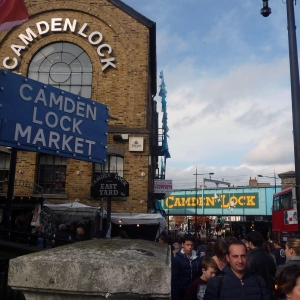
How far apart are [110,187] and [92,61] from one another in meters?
8.91

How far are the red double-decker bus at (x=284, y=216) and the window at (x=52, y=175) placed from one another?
1160 cm

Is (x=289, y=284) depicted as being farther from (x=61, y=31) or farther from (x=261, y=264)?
(x=61, y=31)

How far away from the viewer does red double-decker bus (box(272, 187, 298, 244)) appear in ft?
64.2

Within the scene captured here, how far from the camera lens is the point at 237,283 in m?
3.34

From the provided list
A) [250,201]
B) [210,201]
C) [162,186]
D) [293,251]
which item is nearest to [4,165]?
[162,186]

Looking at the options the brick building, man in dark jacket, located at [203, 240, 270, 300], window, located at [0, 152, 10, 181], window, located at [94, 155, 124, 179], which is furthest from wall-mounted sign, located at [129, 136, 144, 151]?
man in dark jacket, located at [203, 240, 270, 300]

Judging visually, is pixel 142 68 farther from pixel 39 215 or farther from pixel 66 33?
pixel 39 215

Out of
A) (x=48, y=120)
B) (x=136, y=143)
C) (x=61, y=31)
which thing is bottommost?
(x=48, y=120)

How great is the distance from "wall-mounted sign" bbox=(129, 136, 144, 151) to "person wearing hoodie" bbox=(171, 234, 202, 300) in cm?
1175

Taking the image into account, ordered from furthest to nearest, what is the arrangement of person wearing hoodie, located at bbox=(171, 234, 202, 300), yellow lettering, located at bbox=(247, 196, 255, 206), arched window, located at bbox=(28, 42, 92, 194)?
yellow lettering, located at bbox=(247, 196, 255, 206), arched window, located at bbox=(28, 42, 92, 194), person wearing hoodie, located at bbox=(171, 234, 202, 300)

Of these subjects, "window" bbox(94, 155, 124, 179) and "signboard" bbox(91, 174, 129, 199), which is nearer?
"signboard" bbox(91, 174, 129, 199)

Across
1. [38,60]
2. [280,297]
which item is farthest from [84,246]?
[38,60]

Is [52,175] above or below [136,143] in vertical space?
below

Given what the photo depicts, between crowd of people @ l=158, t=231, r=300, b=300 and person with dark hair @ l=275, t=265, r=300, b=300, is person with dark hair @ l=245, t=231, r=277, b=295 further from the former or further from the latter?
person with dark hair @ l=275, t=265, r=300, b=300
